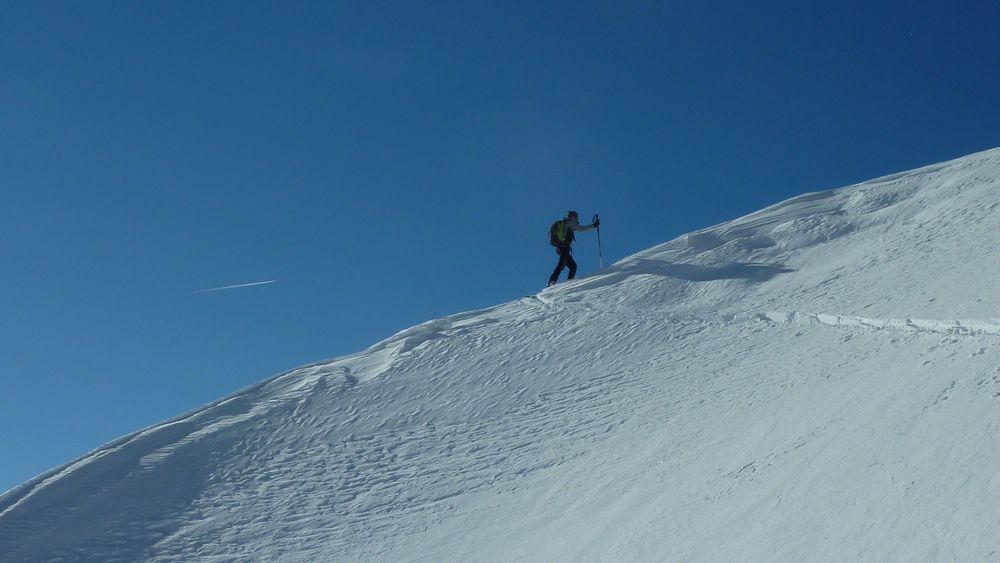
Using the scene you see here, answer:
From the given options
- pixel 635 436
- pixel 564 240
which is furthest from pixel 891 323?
pixel 564 240

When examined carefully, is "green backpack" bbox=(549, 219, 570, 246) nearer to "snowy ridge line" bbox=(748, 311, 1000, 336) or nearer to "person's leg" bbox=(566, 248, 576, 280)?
"person's leg" bbox=(566, 248, 576, 280)

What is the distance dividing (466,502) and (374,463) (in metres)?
1.83

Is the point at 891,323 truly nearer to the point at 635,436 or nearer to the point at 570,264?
the point at 635,436

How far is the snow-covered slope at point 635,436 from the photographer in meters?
7.31

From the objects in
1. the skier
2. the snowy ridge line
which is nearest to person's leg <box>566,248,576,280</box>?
the skier

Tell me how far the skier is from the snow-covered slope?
2.26 metres

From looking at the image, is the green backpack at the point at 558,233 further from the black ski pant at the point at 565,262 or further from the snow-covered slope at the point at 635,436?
the snow-covered slope at the point at 635,436

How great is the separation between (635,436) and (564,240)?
907cm

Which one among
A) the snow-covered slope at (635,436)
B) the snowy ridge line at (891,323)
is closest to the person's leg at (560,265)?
the snow-covered slope at (635,436)

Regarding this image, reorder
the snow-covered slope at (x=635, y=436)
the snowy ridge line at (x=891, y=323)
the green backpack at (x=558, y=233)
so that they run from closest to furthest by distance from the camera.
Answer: the snow-covered slope at (x=635, y=436) < the snowy ridge line at (x=891, y=323) < the green backpack at (x=558, y=233)

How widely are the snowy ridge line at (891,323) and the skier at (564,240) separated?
226 inches

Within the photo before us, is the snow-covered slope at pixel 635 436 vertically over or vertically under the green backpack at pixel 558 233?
under

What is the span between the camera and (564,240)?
19953 mm

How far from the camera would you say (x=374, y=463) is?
39.5ft
